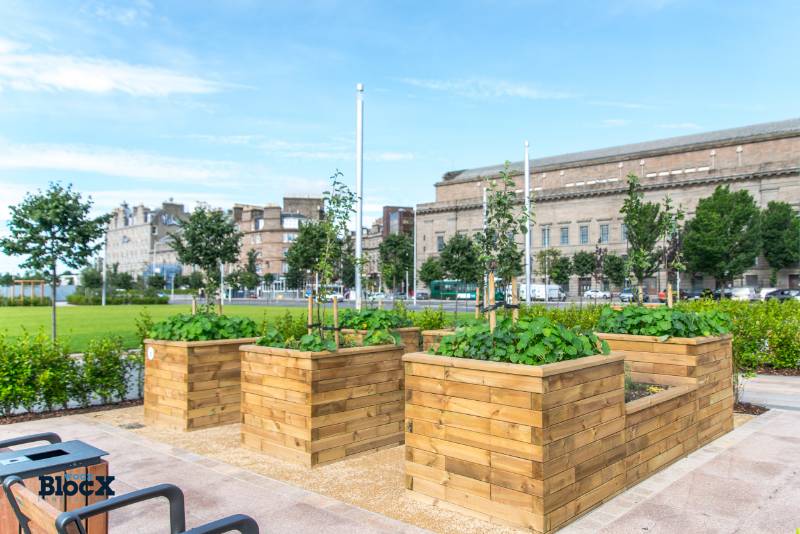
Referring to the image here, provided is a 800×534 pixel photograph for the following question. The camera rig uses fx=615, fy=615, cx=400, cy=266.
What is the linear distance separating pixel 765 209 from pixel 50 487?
71.8m

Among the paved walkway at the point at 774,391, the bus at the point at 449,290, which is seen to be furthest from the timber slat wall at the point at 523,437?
the bus at the point at 449,290

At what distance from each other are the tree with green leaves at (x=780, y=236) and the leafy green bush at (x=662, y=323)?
199 ft

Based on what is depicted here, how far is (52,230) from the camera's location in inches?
600

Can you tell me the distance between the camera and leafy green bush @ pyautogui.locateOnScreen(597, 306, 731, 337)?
7309 millimetres

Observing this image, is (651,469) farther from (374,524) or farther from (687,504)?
(374,524)

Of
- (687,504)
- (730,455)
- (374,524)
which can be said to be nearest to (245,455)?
(374,524)

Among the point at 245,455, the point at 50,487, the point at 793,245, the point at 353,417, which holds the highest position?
the point at 793,245

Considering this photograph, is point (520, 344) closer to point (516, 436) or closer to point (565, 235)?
point (516, 436)

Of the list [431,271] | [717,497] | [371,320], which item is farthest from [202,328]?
[431,271]

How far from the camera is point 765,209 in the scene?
62812 mm

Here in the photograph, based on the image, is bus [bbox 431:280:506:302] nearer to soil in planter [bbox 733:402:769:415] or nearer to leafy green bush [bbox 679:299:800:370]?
leafy green bush [bbox 679:299:800:370]

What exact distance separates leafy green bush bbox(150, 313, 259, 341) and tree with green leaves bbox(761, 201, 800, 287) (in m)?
63.7

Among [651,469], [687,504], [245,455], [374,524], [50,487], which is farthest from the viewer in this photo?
[245,455]

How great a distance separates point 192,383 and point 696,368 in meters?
6.14
